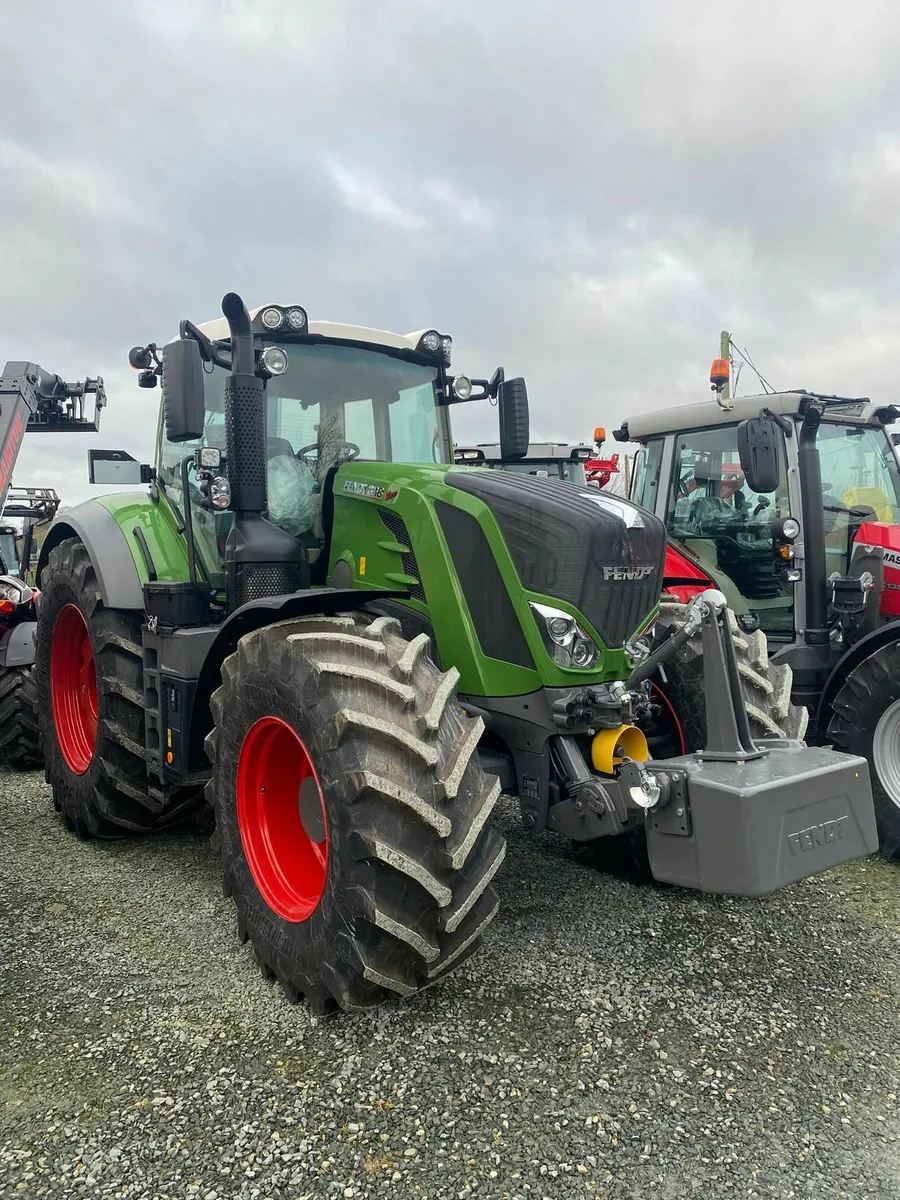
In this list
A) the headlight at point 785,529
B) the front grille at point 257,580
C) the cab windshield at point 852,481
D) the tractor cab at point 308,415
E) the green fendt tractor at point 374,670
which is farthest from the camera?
the cab windshield at point 852,481

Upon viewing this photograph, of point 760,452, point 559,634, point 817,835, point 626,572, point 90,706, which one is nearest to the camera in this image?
point 817,835

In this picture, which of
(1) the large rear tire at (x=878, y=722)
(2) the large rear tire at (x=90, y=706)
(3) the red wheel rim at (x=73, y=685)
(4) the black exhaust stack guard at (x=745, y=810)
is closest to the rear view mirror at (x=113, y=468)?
(2) the large rear tire at (x=90, y=706)

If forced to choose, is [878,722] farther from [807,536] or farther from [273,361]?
[273,361]

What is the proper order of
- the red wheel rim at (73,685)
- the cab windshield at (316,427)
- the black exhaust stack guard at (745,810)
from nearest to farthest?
the black exhaust stack guard at (745,810) < the cab windshield at (316,427) < the red wheel rim at (73,685)

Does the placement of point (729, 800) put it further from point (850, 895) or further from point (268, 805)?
point (850, 895)

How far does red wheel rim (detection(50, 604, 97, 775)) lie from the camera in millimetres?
4848

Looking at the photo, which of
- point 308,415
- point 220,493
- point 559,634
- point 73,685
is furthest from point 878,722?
point 73,685

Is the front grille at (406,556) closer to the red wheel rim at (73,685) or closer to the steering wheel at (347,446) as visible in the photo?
the steering wheel at (347,446)

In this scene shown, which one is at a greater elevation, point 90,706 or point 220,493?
point 220,493

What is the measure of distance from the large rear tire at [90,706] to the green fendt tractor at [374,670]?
2 centimetres

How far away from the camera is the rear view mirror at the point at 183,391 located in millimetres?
3277

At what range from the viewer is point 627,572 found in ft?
10.2

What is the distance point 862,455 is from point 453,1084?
15.3 ft

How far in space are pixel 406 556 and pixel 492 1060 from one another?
1.74 meters
